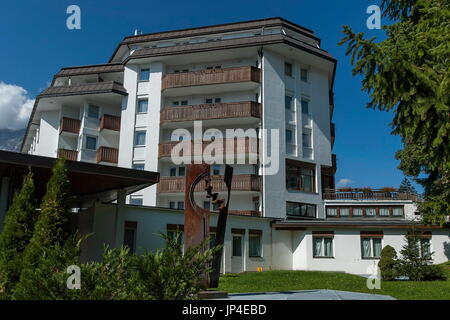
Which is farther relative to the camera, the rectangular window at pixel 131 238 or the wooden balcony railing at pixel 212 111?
the wooden balcony railing at pixel 212 111

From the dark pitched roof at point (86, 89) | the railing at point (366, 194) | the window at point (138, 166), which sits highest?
the dark pitched roof at point (86, 89)

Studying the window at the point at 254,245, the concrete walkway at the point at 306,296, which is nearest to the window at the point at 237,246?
the window at the point at 254,245

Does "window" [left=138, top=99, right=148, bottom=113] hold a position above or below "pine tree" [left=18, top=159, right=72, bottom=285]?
above

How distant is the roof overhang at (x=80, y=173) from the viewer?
14130 millimetres

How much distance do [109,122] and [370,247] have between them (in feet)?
69.5

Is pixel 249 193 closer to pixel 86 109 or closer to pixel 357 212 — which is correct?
pixel 357 212

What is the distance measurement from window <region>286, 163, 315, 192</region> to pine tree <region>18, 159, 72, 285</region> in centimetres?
2137

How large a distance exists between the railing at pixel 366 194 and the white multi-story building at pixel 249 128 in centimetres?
8

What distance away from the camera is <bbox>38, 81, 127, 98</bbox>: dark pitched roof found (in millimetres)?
35969

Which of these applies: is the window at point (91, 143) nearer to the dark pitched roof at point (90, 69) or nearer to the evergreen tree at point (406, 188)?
the dark pitched roof at point (90, 69)

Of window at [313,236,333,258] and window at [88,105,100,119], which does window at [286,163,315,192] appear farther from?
window at [88,105,100,119]

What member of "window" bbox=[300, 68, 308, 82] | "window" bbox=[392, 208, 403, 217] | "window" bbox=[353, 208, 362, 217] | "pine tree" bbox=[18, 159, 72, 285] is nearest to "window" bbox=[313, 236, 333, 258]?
"window" bbox=[353, 208, 362, 217]
